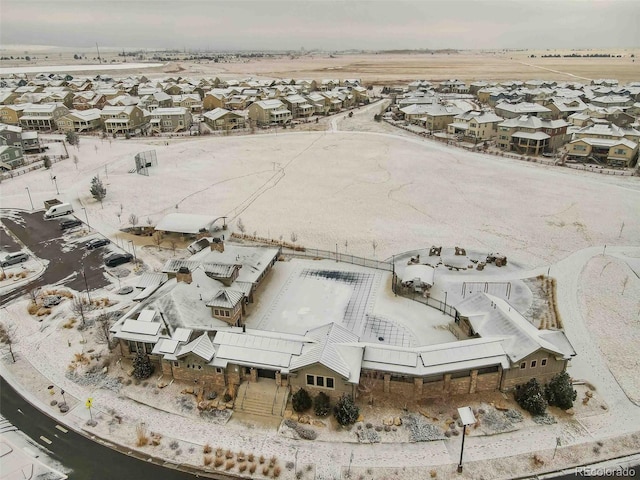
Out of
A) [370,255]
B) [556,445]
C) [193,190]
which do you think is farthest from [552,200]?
[193,190]

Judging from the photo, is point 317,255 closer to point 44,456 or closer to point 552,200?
point 44,456

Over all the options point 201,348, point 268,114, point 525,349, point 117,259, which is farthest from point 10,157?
point 525,349

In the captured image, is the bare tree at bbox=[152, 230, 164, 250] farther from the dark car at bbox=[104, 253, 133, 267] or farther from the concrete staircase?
the concrete staircase

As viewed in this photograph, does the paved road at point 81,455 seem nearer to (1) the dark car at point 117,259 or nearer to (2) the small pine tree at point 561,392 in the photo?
(1) the dark car at point 117,259

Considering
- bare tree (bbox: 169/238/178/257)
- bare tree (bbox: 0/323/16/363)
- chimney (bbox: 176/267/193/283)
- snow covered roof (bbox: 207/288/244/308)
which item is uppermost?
chimney (bbox: 176/267/193/283)

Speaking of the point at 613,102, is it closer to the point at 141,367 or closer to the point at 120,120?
the point at 120,120

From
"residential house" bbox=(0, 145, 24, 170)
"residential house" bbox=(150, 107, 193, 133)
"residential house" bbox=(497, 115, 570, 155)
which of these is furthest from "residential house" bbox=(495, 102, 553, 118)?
"residential house" bbox=(0, 145, 24, 170)
